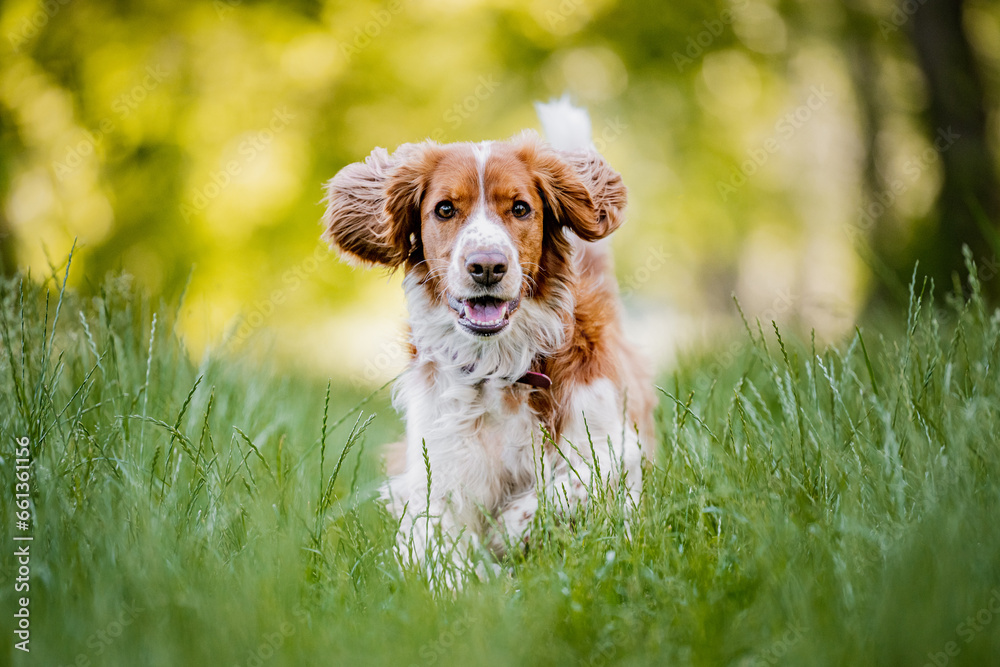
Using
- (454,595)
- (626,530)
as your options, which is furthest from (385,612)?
(626,530)

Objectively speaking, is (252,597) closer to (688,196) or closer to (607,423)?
(607,423)

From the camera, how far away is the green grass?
1.83 m

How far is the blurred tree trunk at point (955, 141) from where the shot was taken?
6.42 meters

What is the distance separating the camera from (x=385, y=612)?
7.02ft

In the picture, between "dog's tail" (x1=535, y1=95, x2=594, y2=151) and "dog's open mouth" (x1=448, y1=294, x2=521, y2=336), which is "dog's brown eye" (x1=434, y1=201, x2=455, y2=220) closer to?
"dog's open mouth" (x1=448, y1=294, x2=521, y2=336)

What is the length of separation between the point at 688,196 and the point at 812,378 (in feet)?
36.3
